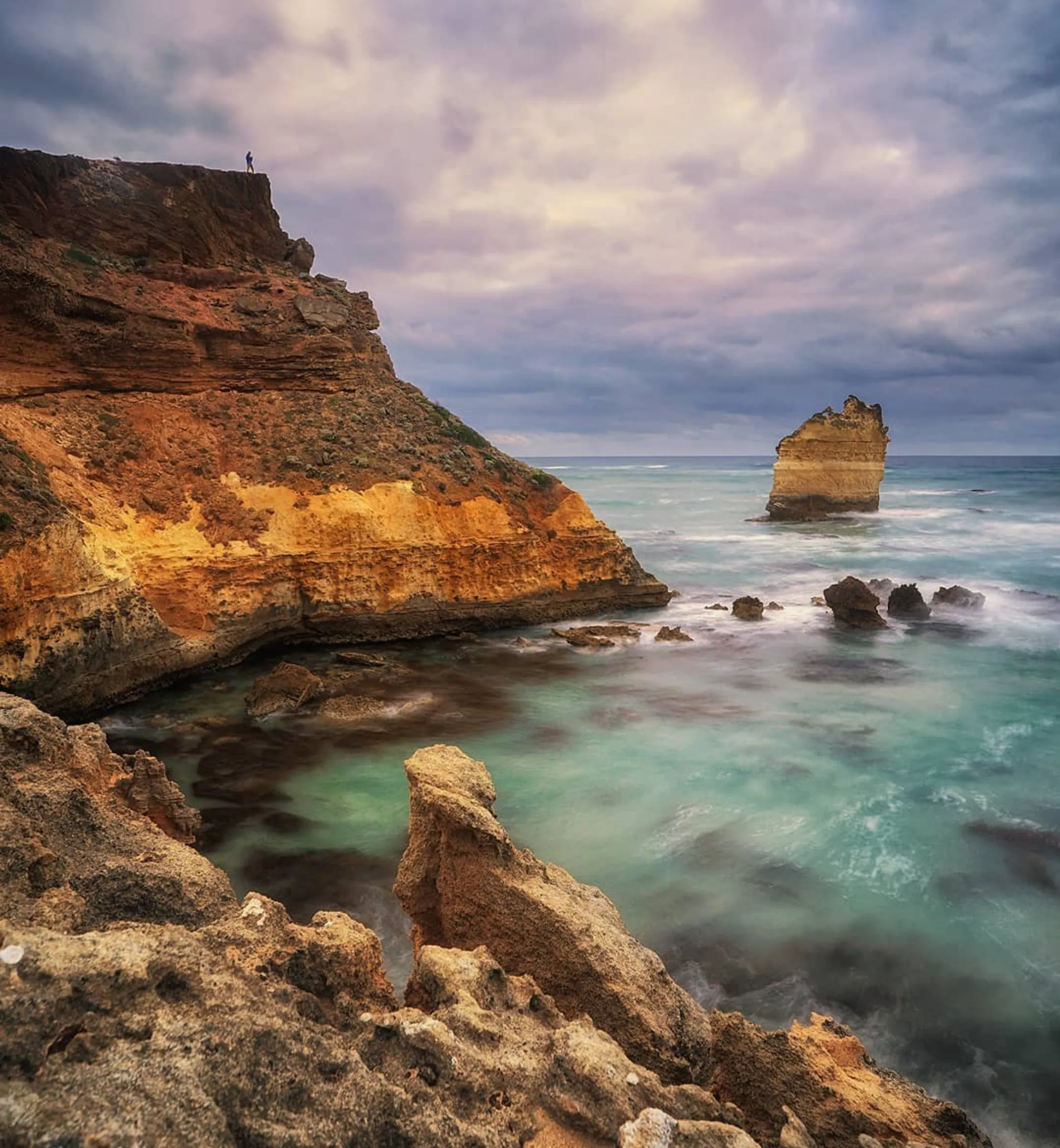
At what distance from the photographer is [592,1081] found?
3.35m

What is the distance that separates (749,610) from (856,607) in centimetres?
333

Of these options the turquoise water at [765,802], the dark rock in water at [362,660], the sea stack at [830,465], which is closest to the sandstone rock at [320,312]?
the turquoise water at [765,802]

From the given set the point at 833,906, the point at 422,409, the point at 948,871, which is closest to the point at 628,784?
the point at 833,906

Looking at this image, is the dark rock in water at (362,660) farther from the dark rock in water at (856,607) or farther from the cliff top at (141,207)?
the cliff top at (141,207)

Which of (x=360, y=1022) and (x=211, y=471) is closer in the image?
(x=360, y=1022)

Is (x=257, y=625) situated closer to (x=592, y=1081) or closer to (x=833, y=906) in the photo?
(x=833, y=906)

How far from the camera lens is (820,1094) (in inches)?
161

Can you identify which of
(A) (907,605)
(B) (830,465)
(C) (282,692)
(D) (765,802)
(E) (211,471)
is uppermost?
(B) (830,465)

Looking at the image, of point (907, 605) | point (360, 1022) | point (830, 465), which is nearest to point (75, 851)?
point (360, 1022)

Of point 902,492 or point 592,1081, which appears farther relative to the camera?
point 902,492

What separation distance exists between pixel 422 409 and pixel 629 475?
136 m

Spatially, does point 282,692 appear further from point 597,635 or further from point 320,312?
point 320,312

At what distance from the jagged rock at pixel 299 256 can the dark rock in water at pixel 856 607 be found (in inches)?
877

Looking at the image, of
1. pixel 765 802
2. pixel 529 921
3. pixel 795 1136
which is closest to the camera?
pixel 795 1136
